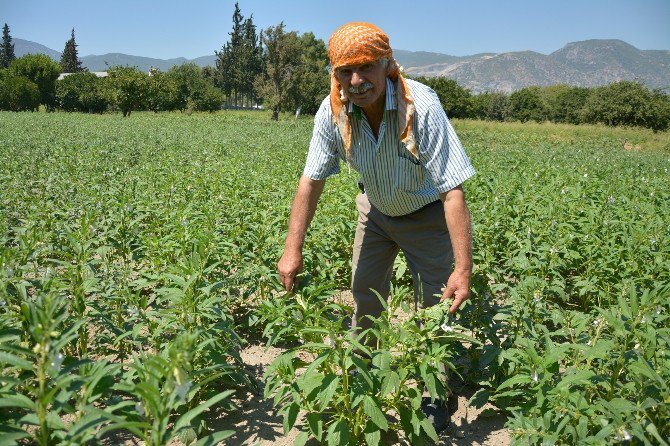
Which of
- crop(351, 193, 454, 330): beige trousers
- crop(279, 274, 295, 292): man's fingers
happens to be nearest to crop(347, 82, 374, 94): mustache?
crop(351, 193, 454, 330): beige trousers

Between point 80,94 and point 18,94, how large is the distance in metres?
5.52

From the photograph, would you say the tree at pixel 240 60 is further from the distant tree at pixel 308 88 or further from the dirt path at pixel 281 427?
the dirt path at pixel 281 427

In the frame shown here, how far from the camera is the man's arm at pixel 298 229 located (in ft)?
8.89

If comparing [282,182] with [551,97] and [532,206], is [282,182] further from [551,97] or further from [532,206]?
[551,97]

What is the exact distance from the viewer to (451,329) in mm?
2293

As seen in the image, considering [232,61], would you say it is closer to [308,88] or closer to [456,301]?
[308,88]

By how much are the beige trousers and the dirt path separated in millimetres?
729

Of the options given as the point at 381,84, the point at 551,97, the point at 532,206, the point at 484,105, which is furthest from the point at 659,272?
the point at 551,97

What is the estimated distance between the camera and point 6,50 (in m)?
87.7

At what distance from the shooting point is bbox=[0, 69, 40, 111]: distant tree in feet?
160

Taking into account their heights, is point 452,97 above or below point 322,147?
above

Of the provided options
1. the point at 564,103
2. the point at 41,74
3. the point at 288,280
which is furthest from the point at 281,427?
the point at 564,103

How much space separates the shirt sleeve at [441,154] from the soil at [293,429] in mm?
1247

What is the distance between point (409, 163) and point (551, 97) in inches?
3073
